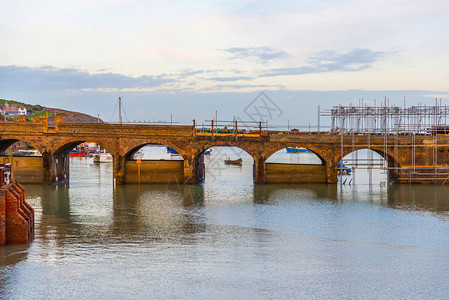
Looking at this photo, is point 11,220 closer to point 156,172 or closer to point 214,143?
point 156,172

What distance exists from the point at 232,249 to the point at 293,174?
32.8 meters

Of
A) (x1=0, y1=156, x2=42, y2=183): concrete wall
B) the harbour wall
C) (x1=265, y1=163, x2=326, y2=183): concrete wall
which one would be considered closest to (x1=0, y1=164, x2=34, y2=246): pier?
the harbour wall

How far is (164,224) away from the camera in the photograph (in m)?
38.7

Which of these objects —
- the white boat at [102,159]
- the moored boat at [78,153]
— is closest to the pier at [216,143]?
the white boat at [102,159]

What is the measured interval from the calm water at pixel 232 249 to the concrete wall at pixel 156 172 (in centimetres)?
982

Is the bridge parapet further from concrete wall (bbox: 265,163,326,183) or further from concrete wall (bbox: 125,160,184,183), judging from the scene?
concrete wall (bbox: 265,163,326,183)

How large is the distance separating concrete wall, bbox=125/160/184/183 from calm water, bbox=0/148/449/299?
32.2 ft

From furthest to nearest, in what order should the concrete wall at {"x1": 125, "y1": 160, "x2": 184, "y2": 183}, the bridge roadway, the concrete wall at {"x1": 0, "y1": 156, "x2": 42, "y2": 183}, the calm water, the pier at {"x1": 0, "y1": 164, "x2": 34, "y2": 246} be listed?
the concrete wall at {"x1": 125, "y1": 160, "x2": 184, "y2": 183} → the concrete wall at {"x1": 0, "y1": 156, "x2": 42, "y2": 183} → the bridge roadway → the pier at {"x1": 0, "y1": 164, "x2": 34, "y2": 246} → the calm water

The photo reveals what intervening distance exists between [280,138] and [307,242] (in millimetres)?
28977

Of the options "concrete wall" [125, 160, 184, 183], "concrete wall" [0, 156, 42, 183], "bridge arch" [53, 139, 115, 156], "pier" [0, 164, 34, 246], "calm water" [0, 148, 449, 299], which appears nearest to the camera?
"calm water" [0, 148, 449, 299]

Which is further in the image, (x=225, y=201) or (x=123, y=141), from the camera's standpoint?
(x=123, y=141)

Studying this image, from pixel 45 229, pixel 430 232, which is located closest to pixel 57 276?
pixel 45 229

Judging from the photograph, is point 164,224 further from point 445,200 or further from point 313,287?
point 445,200

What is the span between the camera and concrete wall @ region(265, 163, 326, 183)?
62.5 m
